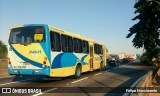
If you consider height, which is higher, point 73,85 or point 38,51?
point 38,51

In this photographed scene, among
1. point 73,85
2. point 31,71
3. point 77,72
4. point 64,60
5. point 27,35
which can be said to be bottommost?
point 73,85

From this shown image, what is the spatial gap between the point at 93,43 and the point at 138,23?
9149 millimetres

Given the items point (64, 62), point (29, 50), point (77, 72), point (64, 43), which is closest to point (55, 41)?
point (64, 43)

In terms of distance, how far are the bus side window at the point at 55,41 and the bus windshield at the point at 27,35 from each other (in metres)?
0.64

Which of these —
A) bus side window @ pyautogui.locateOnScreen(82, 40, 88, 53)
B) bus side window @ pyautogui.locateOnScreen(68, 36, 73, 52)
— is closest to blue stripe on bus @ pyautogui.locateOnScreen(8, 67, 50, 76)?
bus side window @ pyautogui.locateOnScreen(68, 36, 73, 52)

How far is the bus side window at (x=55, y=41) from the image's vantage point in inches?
624

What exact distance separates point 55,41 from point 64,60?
177cm

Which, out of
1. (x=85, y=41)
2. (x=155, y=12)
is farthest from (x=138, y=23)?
(x=85, y=41)

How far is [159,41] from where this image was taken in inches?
1303

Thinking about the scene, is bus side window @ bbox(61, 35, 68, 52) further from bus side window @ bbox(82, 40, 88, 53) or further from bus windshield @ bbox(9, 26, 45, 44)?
bus side window @ bbox(82, 40, 88, 53)

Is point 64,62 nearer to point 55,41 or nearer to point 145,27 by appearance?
point 55,41

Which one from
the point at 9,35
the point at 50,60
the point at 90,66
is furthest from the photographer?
the point at 90,66

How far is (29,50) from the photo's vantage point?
620 inches

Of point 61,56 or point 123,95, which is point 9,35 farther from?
point 123,95
